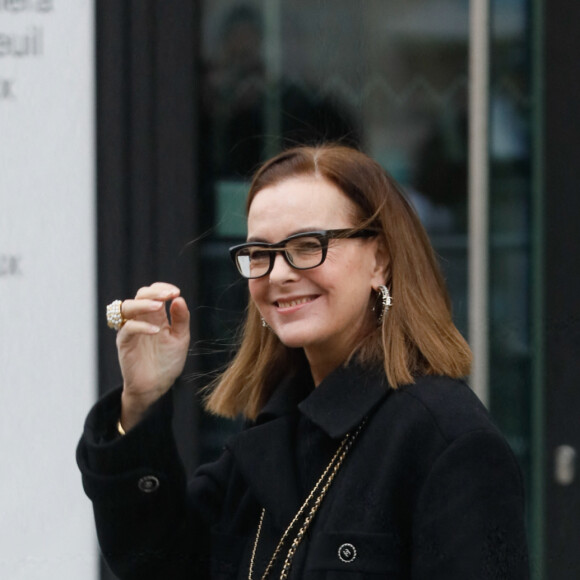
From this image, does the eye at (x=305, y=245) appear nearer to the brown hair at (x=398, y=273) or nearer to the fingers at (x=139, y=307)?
the brown hair at (x=398, y=273)

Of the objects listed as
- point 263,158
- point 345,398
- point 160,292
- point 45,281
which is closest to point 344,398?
point 345,398

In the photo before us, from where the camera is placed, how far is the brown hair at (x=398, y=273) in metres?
1.56

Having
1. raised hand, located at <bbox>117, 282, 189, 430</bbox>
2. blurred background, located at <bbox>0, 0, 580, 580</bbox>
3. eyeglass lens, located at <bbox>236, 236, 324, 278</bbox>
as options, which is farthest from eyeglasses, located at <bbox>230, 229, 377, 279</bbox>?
blurred background, located at <bbox>0, 0, 580, 580</bbox>

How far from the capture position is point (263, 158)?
311cm

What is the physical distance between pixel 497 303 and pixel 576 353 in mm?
296

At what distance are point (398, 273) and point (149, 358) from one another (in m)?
0.49

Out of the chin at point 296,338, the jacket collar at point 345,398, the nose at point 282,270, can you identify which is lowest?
the jacket collar at point 345,398

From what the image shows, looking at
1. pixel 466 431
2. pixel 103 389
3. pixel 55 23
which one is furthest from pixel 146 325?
pixel 55 23

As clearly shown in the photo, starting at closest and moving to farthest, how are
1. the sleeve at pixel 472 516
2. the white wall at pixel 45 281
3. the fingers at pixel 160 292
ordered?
the sleeve at pixel 472 516 < the fingers at pixel 160 292 < the white wall at pixel 45 281

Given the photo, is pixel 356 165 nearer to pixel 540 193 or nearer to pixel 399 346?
pixel 399 346

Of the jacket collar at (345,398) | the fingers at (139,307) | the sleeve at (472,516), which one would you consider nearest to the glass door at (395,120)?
the fingers at (139,307)

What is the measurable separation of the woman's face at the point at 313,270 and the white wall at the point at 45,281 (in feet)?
4.28

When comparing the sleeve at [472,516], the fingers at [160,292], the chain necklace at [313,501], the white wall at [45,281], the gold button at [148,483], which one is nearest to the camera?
the sleeve at [472,516]

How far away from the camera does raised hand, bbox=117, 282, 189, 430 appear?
178cm
